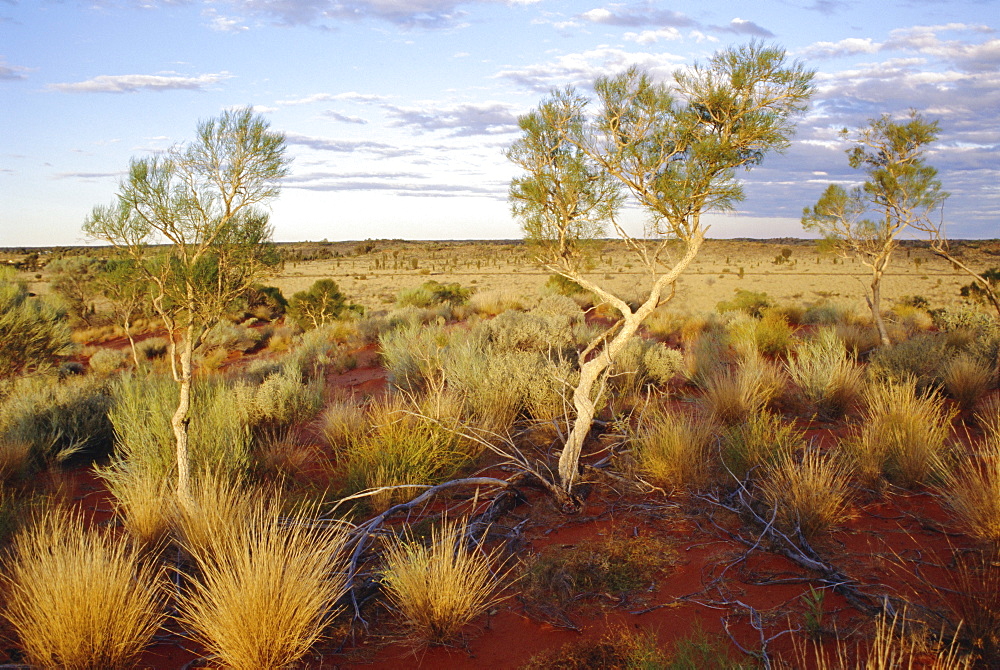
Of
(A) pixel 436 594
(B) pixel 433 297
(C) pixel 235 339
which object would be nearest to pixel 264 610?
(A) pixel 436 594

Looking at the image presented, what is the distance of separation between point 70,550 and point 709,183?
5.24 meters

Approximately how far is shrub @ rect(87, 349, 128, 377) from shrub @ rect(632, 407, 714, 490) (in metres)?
13.3

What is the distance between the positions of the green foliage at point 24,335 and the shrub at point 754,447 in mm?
9180

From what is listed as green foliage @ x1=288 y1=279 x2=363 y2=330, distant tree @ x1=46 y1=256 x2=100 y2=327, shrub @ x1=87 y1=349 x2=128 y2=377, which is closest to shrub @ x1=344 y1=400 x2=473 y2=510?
shrub @ x1=87 y1=349 x2=128 y2=377

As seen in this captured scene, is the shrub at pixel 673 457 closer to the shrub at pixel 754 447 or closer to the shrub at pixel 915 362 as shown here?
the shrub at pixel 754 447

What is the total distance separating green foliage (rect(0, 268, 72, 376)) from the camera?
8.10m

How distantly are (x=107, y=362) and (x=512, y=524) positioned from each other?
1442 cm

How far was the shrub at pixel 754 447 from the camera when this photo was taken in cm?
→ 562

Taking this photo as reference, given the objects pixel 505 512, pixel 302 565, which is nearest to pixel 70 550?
pixel 302 565

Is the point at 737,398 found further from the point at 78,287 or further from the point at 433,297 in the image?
Result: the point at 78,287

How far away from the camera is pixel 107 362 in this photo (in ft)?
50.0

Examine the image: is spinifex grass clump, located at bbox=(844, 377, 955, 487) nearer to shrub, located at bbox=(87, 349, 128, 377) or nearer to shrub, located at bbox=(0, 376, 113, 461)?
shrub, located at bbox=(0, 376, 113, 461)

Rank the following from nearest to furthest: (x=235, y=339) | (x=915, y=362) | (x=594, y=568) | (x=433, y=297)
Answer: (x=594, y=568) < (x=915, y=362) < (x=235, y=339) < (x=433, y=297)

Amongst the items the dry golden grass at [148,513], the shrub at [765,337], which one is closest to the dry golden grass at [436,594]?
the dry golden grass at [148,513]
